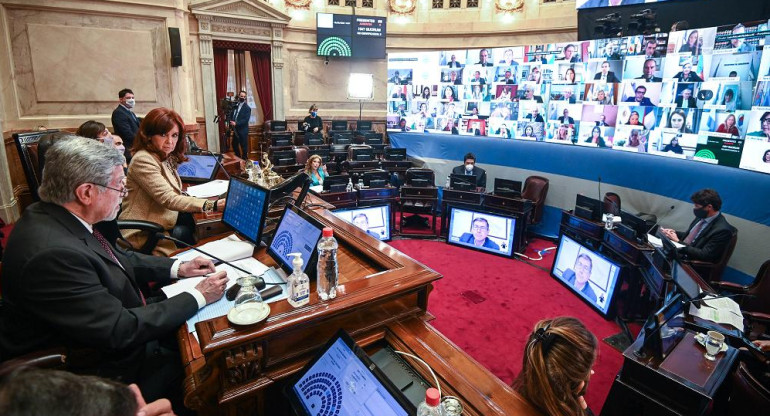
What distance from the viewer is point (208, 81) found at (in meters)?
9.88

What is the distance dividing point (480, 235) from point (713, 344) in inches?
142

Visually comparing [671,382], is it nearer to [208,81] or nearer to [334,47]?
[208,81]

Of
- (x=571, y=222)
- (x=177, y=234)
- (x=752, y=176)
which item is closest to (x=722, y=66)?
A: (x=752, y=176)

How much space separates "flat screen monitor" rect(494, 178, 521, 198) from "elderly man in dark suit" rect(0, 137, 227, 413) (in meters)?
4.85

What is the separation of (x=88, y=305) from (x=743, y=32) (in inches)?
264

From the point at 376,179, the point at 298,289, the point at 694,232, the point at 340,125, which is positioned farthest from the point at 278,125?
the point at 298,289

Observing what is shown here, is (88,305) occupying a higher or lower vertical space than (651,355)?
higher

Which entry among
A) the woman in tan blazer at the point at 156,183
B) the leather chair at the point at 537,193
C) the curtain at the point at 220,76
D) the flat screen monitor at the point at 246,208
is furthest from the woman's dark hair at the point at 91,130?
the curtain at the point at 220,76

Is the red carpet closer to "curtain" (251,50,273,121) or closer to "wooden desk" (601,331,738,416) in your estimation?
"wooden desk" (601,331,738,416)

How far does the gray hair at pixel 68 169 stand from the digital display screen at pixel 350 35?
10.5m

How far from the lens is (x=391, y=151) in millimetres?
8062

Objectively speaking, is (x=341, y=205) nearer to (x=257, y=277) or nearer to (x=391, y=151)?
(x=391, y=151)

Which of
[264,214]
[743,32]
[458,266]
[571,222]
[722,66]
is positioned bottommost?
[458,266]

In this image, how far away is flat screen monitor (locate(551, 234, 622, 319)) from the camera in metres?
3.95
